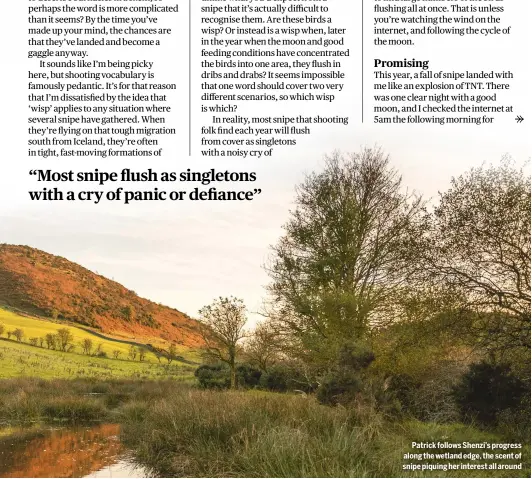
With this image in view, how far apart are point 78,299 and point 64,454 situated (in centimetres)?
3361

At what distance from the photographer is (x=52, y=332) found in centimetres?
3950

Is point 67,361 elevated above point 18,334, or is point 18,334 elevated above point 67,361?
point 18,334

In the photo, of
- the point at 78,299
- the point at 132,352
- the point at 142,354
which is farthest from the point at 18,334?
the point at 142,354

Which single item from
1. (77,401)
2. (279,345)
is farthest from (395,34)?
(77,401)

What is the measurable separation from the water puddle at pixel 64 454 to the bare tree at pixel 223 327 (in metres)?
13.0

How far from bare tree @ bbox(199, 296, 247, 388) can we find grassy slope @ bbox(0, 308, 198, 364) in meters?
5.40

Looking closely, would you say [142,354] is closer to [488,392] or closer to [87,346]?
[87,346]

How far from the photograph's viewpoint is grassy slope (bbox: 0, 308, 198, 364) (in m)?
38.1

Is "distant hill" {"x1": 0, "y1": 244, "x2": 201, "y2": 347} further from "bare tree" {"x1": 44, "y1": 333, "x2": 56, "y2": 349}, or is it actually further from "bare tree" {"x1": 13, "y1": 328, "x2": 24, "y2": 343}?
"bare tree" {"x1": 44, "y1": 333, "x2": 56, "y2": 349}

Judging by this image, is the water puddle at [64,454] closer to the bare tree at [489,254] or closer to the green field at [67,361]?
the bare tree at [489,254]

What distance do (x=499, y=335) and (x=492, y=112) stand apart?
5430 millimetres

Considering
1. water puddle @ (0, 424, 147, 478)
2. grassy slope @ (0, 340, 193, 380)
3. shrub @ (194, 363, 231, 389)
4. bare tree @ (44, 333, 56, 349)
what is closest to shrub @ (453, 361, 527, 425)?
water puddle @ (0, 424, 147, 478)

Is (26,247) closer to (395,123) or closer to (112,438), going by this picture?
(112,438)

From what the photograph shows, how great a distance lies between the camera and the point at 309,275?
19.2 meters
